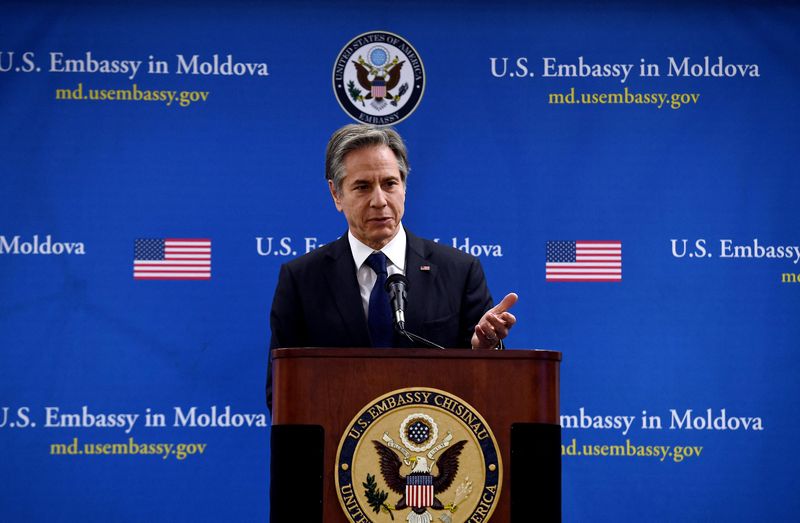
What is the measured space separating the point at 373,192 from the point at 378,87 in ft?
5.17

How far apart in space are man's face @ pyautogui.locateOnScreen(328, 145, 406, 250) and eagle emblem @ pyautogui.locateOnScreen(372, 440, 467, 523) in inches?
33.4

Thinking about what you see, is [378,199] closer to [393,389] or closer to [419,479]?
[393,389]

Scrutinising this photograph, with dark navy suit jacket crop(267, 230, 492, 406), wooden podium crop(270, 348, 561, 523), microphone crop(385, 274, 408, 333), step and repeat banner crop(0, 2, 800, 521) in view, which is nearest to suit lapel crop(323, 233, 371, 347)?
dark navy suit jacket crop(267, 230, 492, 406)

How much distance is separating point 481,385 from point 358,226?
845 mm

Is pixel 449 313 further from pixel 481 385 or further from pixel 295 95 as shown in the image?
pixel 295 95

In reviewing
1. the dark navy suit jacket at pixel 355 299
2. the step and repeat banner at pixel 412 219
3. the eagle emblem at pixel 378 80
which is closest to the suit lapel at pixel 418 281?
the dark navy suit jacket at pixel 355 299

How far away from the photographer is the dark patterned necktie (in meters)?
2.25

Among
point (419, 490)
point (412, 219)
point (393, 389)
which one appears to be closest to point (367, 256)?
point (393, 389)

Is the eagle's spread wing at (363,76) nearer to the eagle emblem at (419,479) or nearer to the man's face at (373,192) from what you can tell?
the man's face at (373,192)

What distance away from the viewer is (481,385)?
1642 mm

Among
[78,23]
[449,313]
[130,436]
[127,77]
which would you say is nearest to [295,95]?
[127,77]

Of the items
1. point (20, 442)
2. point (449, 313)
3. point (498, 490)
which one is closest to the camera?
point (498, 490)

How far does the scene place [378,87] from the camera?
12.5 feet

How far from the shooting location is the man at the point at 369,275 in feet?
7.50
